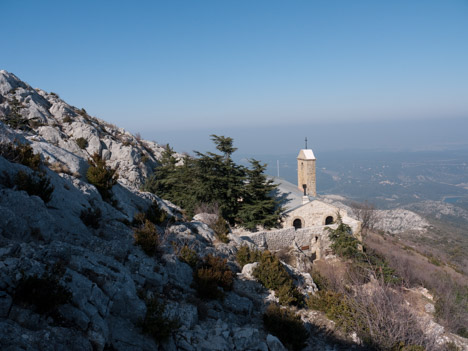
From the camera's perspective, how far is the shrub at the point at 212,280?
780 cm

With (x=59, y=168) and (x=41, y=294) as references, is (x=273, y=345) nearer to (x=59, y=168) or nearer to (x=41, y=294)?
(x=41, y=294)

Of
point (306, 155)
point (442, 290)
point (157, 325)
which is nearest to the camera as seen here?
point (157, 325)

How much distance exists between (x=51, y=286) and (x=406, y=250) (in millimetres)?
32549

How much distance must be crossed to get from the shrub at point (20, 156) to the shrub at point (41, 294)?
5.54m

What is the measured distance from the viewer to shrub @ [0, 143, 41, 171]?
822 cm

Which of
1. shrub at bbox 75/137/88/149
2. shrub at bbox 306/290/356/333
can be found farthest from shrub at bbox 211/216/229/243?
shrub at bbox 75/137/88/149

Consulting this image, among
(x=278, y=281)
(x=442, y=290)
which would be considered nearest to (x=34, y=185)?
(x=278, y=281)

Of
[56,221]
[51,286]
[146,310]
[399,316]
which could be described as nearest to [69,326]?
[51,286]

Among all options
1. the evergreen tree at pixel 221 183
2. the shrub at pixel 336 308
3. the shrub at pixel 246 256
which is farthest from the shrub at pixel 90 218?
the evergreen tree at pixel 221 183

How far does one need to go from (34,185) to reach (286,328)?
7734mm

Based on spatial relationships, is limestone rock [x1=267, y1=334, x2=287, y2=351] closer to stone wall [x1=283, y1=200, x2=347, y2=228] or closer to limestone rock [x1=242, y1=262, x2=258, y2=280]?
limestone rock [x1=242, y1=262, x2=258, y2=280]

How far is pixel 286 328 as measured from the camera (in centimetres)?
741

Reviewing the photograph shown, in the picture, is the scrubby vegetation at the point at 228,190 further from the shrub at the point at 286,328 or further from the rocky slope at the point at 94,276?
the shrub at the point at 286,328

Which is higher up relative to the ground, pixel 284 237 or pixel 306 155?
pixel 306 155
